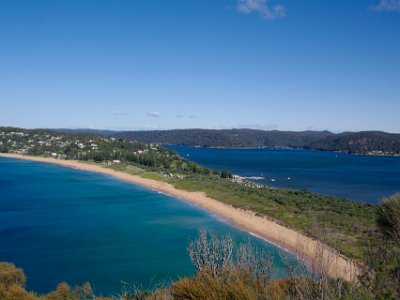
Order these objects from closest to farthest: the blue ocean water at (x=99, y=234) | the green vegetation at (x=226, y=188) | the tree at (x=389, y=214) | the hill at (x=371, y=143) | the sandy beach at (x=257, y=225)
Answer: the sandy beach at (x=257, y=225)
the tree at (x=389, y=214)
the blue ocean water at (x=99, y=234)
the green vegetation at (x=226, y=188)
the hill at (x=371, y=143)

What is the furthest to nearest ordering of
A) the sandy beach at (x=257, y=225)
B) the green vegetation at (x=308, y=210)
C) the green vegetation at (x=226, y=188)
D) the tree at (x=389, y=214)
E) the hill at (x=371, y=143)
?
the hill at (x=371, y=143) < the green vegetation at (x=226, y=188) < the green vegetation at (x=308, y=210) < the tree at (x=389, y=214) < the sandy beach at (x=257, y=225)

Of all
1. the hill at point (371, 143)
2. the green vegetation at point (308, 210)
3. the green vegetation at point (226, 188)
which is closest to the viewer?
the green vegetation at point (308, 210)

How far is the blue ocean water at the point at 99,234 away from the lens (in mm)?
19406

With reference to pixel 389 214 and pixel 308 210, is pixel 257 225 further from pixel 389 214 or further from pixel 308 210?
pixel 389 214

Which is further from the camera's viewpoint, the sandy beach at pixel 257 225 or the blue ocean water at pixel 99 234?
the blue ocean water at pixel 99 234

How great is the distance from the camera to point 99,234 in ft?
92.6

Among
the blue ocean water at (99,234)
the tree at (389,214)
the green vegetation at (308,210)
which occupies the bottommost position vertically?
the blue ocean water at (99,234)

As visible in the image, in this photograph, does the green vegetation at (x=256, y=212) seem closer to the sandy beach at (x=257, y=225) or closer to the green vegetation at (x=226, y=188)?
the green vegetation at (x=226, y=188)

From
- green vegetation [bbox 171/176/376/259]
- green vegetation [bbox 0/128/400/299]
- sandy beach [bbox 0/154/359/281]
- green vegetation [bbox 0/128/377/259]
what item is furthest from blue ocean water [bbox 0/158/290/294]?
green vegetation [bbox 0/128/377/259]

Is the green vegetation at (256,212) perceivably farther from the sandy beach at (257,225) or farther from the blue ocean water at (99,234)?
the blue ocean water at (99,234)

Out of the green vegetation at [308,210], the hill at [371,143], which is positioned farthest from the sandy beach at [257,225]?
the hill at [371,143]

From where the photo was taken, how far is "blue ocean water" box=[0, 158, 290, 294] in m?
19.4

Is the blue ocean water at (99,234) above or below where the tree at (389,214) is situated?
below

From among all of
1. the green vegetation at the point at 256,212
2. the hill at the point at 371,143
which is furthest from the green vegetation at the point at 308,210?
the hill at the point at 371,143
